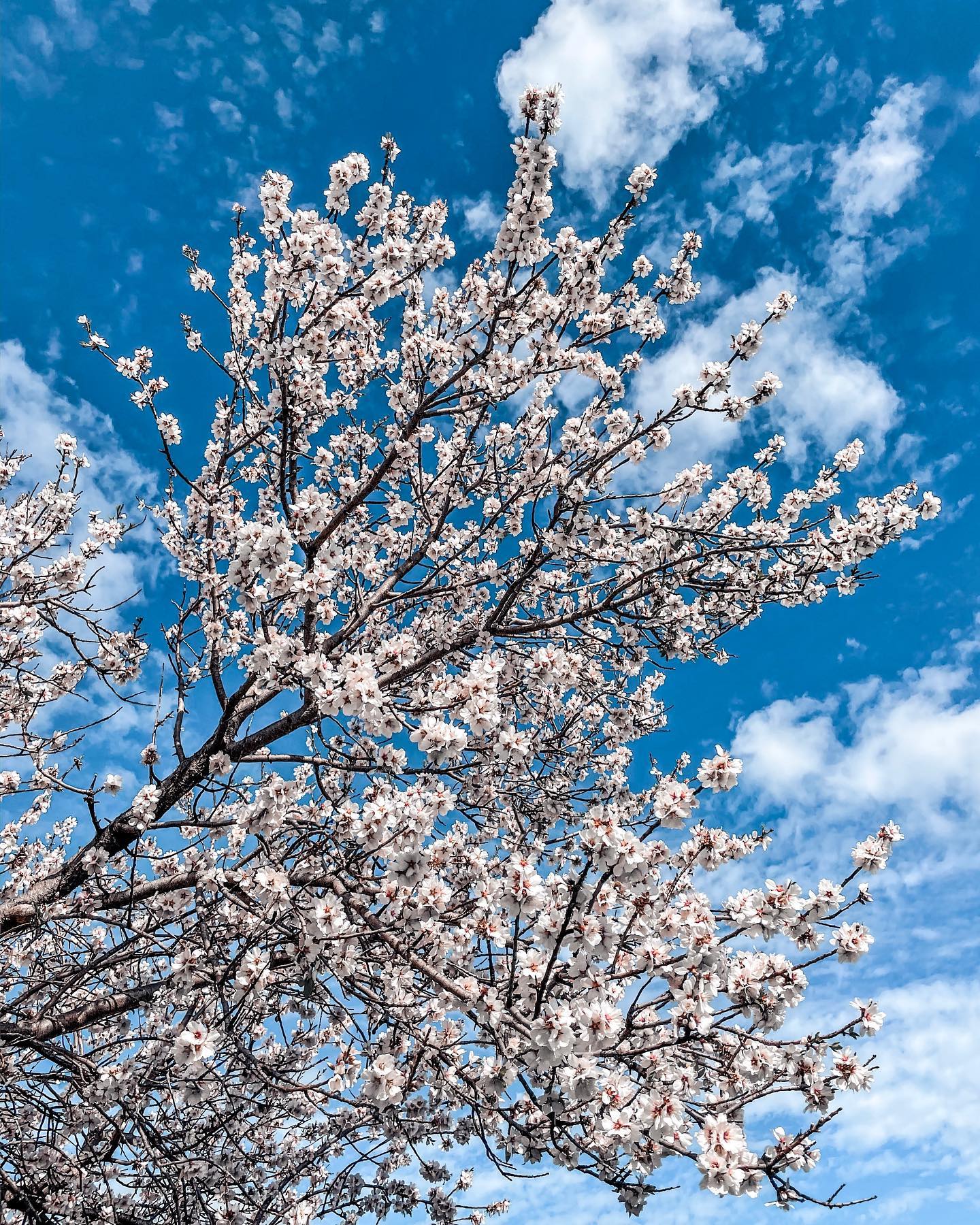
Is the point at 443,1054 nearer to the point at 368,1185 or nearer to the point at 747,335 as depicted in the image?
the point at 368,1185

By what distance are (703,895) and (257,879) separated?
287cm

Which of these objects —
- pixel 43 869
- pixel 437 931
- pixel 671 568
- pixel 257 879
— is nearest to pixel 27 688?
pixel 43 869

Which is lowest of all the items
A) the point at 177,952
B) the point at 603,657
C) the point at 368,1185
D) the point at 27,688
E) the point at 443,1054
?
the point at 368,1185

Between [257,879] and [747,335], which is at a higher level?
[747,335]

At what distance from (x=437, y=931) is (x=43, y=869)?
22.1 feet

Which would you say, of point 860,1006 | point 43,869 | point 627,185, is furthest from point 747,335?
point 43,869

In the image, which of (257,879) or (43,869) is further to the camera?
(43,869)

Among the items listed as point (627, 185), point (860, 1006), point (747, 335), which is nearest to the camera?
point (860, 1006)

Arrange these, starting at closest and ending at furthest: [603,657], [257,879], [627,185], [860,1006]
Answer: [860,1006] < [257,879] < [627,185] < [603,657]

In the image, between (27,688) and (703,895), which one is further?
(27,688)

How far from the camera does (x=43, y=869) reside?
9164mm

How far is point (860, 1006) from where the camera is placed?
4172 mm

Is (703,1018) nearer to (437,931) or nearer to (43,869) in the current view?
(437,931)

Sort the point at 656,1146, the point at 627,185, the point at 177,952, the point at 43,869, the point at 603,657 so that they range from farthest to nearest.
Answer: the point at 43,869 → the point at 603,657 → the point at 627,185 → the point at 177,952 → the point at 656,1146
